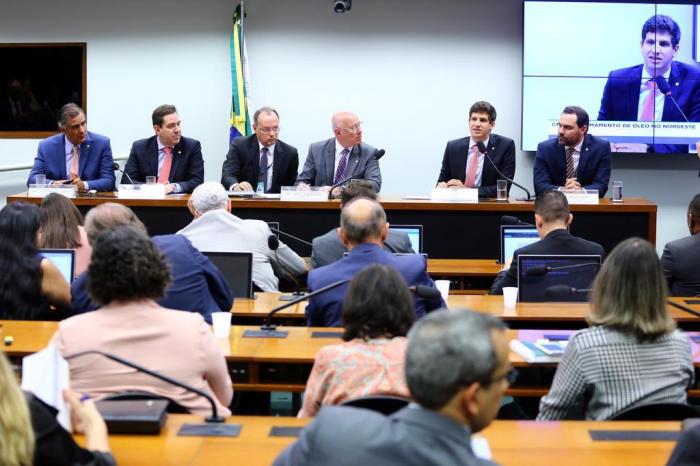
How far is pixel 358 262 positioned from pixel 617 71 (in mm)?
5760

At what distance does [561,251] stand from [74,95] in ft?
19.5

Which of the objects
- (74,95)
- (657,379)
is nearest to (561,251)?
(657,379)

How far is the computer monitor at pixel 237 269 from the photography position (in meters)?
5.04

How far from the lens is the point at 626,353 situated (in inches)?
123

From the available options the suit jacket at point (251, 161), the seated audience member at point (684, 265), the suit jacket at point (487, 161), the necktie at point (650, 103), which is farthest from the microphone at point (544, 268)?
the necktie at point (650, 103)

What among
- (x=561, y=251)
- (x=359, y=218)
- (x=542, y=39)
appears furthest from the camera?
(x=542, y=39)

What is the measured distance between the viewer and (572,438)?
282 cm

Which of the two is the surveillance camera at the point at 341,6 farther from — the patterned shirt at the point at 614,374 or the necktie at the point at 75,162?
the patterned shirt at the point at 614,374

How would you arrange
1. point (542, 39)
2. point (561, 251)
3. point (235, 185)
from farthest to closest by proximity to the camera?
point (542, 39), point (235, 185), point (561, 251)

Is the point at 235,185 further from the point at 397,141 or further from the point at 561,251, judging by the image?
the point at 561,251

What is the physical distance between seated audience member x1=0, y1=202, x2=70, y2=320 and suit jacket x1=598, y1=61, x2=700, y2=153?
5.97 m

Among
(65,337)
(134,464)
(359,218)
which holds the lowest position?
(134,464)

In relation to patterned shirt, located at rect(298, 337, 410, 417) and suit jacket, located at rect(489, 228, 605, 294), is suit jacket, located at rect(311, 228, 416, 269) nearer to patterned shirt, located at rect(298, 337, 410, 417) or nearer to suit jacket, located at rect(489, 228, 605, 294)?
suit jacket, located at rect(489, 228, 605, 294)

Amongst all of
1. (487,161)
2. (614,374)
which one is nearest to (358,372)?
(614,374)
